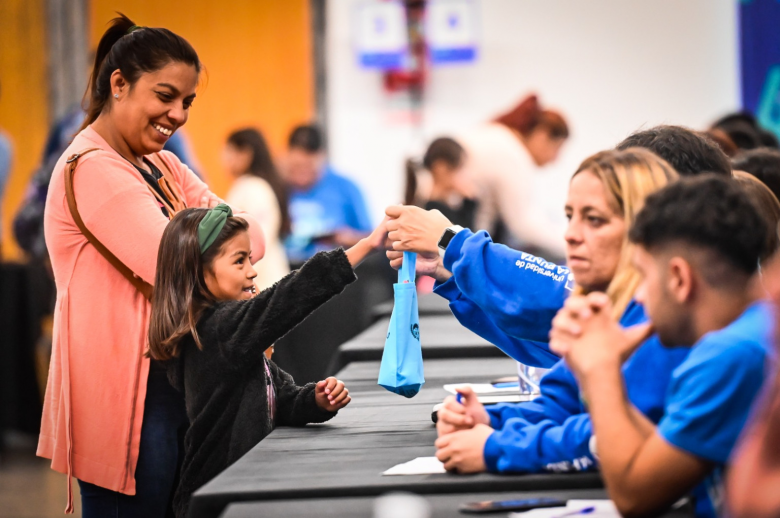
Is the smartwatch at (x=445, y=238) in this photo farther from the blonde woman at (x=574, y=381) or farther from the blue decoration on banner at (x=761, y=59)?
the blue decoration on banner at (x=761, y=59)

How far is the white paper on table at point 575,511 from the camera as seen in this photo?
1355mm

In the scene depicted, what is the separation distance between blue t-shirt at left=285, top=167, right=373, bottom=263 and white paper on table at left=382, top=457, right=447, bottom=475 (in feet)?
15.7

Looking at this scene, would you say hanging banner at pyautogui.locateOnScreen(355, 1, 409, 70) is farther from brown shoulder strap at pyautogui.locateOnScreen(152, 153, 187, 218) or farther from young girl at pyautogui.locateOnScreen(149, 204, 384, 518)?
young girl at pyautogui.locateOnScreen(149, 204, 384, 518)

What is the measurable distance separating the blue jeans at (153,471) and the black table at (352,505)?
59cm

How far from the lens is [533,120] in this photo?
6.34 metres

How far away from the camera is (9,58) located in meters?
8.09

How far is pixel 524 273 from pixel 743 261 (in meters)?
0.80

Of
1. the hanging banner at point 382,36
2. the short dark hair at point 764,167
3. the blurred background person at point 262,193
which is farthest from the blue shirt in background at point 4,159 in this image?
the short dark hair at point 764,167

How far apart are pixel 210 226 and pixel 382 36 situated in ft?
22.4

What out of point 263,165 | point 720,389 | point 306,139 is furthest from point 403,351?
point 306,139

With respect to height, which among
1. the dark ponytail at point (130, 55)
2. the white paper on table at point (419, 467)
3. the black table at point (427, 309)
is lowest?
the black table at point (427, 309)

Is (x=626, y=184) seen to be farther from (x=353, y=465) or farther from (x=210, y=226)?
(x=210, y=226)

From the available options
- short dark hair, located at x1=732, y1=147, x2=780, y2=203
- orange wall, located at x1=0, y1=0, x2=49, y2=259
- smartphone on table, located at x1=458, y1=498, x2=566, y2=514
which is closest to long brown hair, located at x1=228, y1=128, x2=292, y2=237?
short dark hair, located at x1=732, y1=147, x2=780, y2=203

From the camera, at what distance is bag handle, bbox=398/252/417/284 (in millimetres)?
2189
